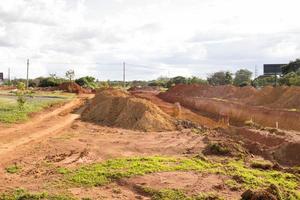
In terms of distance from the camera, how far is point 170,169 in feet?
54.3

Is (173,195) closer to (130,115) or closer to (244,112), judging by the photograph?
(130,115)

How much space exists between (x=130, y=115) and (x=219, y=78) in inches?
3911

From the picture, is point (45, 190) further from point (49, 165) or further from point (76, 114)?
point (76, 114)

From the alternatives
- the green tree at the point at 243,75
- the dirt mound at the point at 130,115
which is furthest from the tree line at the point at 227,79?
the dirt mound at the point at 130,115

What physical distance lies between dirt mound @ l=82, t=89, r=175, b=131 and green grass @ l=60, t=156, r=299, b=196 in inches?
479

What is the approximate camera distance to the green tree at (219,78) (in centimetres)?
11782

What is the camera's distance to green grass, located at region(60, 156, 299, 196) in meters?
15.0

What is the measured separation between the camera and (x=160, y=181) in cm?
1497

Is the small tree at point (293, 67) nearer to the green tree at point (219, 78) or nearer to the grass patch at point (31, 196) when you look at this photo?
the green tree at point (219, 78)

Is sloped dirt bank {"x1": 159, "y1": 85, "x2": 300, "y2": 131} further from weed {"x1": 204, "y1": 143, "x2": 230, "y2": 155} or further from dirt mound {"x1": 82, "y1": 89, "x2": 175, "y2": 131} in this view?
weed {"x1": 204, "y1": 143, "x2": 230, "y2": 155}

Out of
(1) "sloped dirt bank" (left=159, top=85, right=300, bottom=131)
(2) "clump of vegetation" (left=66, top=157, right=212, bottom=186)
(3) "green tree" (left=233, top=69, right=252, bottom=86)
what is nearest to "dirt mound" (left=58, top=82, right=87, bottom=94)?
(1) "sloped dirt bank" (left=159, top=85, right=300, bottom=131)

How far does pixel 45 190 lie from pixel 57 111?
25.1 m

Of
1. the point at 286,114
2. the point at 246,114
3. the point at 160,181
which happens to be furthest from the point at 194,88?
the point at 160,181

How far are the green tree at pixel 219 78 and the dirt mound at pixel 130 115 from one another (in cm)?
8141
